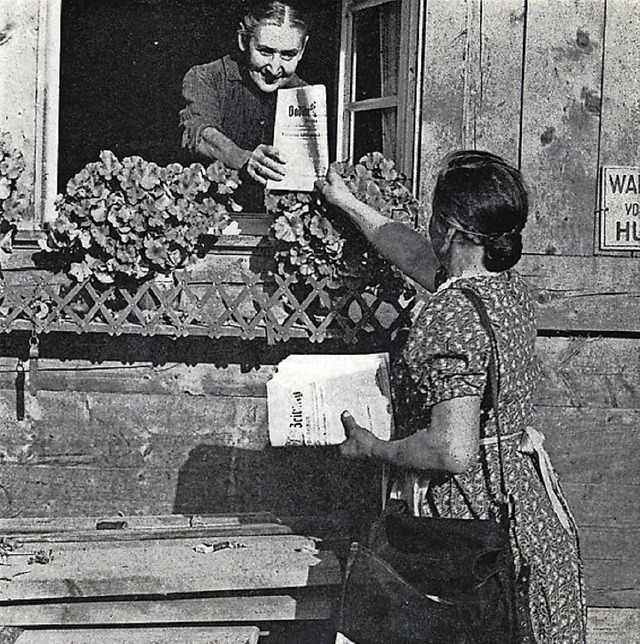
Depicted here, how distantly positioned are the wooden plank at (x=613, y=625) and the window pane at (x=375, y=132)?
1.82 m

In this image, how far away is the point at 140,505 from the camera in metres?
3.81

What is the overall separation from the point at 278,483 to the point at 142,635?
2.88 feet

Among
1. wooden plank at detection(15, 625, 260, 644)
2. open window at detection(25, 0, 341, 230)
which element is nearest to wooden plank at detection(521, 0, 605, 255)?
wooden plank at detection(15, 625, 260, 644)

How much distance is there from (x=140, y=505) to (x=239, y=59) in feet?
6.08

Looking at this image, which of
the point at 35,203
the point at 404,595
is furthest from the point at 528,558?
the point at 35,203

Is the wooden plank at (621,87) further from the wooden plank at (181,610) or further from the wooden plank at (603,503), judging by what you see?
the wooden plank at (181,610)

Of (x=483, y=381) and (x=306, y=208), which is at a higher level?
(x=306, y=208)

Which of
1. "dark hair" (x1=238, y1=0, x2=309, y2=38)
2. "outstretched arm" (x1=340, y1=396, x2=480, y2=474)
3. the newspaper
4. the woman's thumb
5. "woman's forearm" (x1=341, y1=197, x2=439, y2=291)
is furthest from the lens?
"dark hair" (x1=238, y1=0, x2=309, y2=38)

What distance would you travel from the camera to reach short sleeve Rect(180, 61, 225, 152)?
13.6 feet

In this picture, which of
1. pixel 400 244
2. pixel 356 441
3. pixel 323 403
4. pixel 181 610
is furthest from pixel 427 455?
pixel 181 610

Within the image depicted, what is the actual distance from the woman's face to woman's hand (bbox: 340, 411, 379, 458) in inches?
70.8

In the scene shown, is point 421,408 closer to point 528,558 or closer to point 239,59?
point 528,558

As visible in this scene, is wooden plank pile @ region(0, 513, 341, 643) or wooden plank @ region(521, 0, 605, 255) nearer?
wooden plank pile @ region(0, 513, 341, 643)

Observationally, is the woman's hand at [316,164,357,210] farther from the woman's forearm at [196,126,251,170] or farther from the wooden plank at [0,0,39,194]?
the wooden plank at [0,0,39,194]
